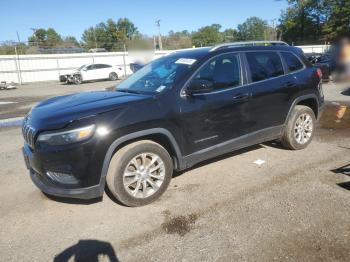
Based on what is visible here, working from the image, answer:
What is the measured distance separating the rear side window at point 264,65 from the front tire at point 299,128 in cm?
78

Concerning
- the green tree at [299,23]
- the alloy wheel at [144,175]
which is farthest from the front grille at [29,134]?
the green tree at [299,23]

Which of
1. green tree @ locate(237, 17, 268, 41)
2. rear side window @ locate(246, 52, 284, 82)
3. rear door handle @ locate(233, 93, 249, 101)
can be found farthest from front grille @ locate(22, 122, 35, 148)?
green tree @ locate(237, 17, 268, 41)

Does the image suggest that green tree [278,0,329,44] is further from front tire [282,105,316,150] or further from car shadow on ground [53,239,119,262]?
car shadow on ground [53,239,119,262]

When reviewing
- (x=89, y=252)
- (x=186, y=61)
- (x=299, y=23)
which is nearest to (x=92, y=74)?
(x=186, y=61)

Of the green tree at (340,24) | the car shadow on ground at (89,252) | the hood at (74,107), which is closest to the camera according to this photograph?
the car shadow on ground at (89,252)

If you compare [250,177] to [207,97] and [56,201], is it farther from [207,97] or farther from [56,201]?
[56,201]

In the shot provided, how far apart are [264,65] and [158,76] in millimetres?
1703

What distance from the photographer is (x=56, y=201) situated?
4.23 metres

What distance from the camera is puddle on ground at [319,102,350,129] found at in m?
7.55

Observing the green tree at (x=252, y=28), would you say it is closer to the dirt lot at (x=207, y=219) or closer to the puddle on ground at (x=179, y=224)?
the dirt lot at (x=207, y=219)

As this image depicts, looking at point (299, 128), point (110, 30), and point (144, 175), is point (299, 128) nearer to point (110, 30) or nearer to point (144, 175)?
point (144, 175)

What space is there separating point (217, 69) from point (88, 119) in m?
1.97

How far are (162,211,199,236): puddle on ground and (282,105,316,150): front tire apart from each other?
2635 millimetres

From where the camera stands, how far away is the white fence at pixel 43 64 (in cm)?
2709
